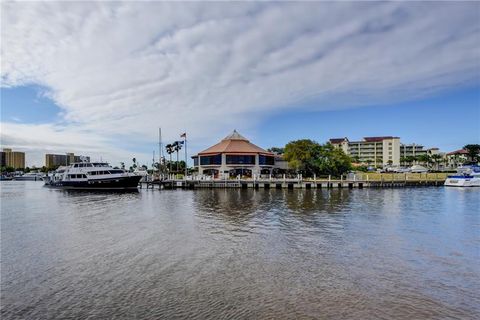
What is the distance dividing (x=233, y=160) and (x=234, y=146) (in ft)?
13.7

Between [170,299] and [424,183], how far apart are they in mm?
72165

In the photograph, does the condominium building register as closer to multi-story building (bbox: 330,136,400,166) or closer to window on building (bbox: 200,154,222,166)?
multi-story building (bbox: 330,136,400,166)

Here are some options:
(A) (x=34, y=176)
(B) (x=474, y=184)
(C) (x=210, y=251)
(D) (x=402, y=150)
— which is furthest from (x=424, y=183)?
(A) (x=34, y=176)

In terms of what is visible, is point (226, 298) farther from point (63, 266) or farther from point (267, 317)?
point (63, 266)

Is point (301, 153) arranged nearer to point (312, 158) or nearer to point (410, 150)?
point (312, 158)

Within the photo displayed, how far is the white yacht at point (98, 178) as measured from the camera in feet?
194

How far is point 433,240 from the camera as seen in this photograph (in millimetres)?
17109

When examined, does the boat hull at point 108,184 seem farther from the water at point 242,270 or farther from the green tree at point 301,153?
the water at point 242,270

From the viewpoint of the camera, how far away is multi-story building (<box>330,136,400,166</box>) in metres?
141

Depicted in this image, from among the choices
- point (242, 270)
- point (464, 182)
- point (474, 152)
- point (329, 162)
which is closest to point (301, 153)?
point (329, 162)

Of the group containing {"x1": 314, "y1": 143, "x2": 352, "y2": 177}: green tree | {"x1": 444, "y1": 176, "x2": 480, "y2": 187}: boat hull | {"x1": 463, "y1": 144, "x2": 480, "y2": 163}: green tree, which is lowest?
{"x1": 444, "y1": 176, "x2": 480, "y2": 187}: boat hull

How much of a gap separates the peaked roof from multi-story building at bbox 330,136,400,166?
258ft

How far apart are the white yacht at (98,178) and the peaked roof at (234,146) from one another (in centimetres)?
1907

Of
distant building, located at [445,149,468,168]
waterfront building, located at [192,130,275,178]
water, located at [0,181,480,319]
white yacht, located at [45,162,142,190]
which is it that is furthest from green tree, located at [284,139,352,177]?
distant building, located at [445,149,468,168]
